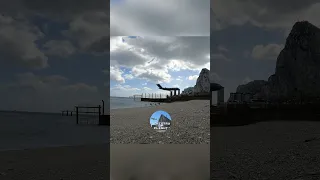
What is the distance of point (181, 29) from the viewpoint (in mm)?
7914

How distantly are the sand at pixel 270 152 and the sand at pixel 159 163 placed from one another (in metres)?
0.76

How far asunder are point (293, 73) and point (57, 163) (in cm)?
443

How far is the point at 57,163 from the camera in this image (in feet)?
16.6

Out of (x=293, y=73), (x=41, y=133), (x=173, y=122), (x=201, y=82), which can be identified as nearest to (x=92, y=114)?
(x=41, y=133)

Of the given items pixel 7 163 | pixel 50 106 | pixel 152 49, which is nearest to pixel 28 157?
pixel 7 163

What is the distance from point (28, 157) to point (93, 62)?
1983mm

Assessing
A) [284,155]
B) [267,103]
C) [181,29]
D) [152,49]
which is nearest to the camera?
[284,155]

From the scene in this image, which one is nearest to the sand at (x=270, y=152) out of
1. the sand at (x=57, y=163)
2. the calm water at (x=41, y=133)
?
the sand at (x=57, y=163)

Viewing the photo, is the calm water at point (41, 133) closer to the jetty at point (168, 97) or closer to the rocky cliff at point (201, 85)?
the jetty at point (168, 97)

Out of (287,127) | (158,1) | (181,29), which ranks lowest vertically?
(287,127)

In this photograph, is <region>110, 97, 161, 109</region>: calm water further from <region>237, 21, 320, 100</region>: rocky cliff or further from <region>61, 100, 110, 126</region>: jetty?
<region>237, 21, 320, 100</region>: rocky cliff

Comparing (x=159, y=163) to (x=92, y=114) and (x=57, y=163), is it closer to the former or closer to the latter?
(x=92, y=114)

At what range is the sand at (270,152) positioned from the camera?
15.1 feet

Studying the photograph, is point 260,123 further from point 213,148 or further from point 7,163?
point 7,163
